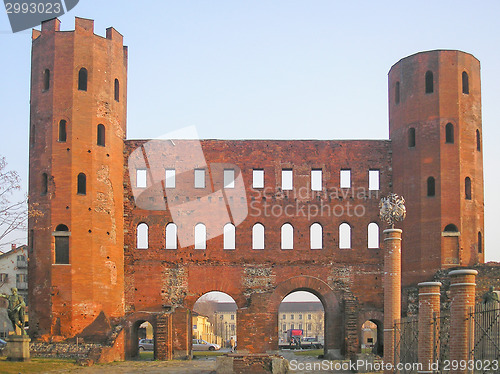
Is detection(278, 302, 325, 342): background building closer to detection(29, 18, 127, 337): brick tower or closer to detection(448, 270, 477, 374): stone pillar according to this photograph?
detection(29, 18, 127, 337): brick tower

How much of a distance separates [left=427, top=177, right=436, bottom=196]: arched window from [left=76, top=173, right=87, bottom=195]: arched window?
1577 cm

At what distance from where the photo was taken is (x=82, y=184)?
1304 inches

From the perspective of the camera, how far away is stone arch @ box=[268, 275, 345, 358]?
33688 millimetres

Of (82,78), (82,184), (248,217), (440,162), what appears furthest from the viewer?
(248,217)

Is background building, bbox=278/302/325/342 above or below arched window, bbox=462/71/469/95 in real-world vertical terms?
below

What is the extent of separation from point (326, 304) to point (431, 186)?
291 inches

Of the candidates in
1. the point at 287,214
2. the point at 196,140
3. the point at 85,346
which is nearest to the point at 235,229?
the point at 287,214

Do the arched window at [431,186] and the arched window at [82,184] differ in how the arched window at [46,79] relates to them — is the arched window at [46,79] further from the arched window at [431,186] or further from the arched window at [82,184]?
the arched window at [431,186]

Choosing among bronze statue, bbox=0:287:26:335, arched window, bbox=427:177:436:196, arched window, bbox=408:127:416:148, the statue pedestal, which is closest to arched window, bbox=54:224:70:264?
bronze statue, bbox=0:287:26:335

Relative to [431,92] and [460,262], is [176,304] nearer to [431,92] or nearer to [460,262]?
[460,262]

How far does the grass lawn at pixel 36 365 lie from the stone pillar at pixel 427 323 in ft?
44.5

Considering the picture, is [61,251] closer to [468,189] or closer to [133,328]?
[133,328]

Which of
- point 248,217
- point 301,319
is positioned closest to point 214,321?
point 301,319

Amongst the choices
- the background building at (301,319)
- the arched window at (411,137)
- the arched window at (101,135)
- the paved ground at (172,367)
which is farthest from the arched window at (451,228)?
the background building at (301,319)
